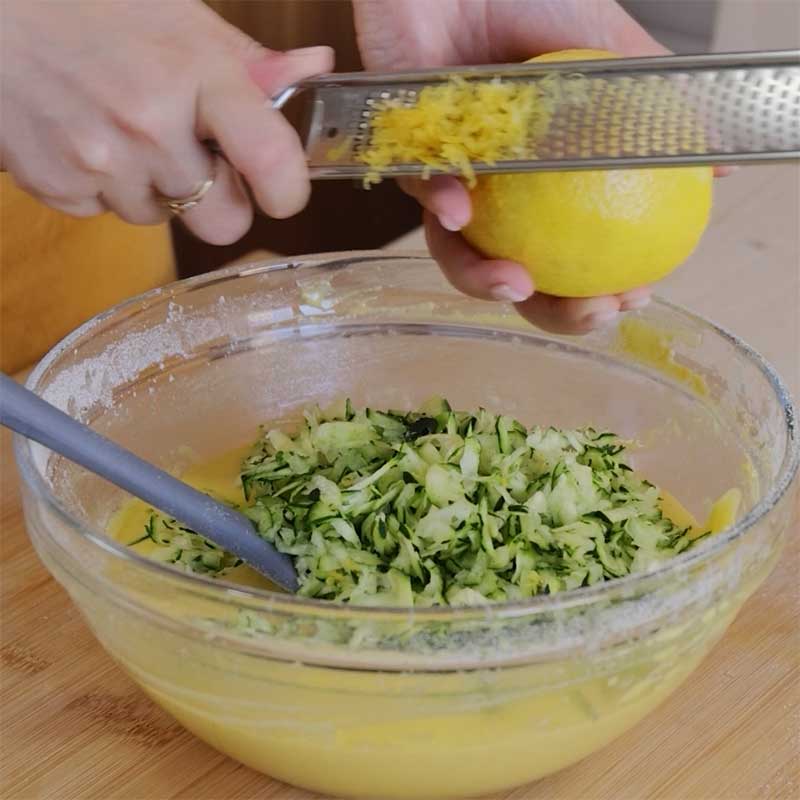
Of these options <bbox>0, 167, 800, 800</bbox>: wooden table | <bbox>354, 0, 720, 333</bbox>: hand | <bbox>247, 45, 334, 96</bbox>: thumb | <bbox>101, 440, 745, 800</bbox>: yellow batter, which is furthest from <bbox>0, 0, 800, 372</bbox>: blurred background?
<bbox>101, 440, 745, 800</bbox>: yellow batter

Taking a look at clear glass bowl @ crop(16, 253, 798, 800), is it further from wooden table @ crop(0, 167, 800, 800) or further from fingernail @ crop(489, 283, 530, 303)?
fingernail @ crop(489, 283, 530, 303)

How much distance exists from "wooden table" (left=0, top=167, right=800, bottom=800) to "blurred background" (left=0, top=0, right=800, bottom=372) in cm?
52

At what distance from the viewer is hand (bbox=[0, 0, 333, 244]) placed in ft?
2.88

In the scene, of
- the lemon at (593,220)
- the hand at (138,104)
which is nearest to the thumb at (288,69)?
the hand at (138,104)

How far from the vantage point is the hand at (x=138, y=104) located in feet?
2.88

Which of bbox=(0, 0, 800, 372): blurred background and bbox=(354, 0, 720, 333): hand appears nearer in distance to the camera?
bbox=(354, 0, 720, 333): hand

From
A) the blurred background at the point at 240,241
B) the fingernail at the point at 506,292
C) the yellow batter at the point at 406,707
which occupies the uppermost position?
the fingernail at the point at 506,292

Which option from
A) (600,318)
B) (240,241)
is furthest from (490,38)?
(240,241)

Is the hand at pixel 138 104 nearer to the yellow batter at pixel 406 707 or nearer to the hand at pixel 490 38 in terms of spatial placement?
the hand at pixel 490 38

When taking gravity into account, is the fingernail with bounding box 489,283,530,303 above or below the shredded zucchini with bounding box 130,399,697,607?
above

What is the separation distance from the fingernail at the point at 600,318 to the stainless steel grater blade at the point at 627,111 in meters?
0.25

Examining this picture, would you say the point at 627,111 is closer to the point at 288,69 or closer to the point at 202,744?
the point at 288,69

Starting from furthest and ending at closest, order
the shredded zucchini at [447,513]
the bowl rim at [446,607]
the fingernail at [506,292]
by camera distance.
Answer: the fingernail at [506,292] < the shredded zucchini at [447,513] < the bowl rim at [446,607]

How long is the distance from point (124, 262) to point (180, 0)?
0.79 m
